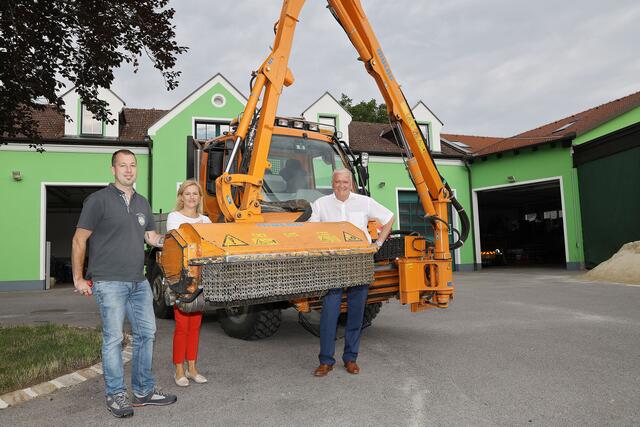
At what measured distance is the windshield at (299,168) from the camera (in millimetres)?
5438

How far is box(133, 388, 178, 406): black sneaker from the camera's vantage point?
11.3 feet

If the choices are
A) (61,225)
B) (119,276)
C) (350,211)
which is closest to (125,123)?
(61,225)

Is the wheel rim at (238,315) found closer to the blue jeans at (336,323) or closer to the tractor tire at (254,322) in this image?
the tractor tire at (254,322)

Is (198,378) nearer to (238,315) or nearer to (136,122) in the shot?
(238,315)

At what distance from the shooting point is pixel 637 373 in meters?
4.07

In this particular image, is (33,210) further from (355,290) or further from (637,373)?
(637,373)

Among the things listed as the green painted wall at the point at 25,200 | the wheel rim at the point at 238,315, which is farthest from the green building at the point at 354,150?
the wheel rim at the point at 238,315

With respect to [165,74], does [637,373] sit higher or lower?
lower

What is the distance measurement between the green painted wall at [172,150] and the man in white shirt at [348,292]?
12224 mm

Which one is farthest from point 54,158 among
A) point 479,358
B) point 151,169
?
point 479,358

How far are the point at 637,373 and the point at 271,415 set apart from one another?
3283 millimetres

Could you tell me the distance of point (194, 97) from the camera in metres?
16.5

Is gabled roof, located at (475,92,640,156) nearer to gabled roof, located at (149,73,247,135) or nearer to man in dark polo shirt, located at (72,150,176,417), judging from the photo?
gabled roof, located at (149,73,247,135)

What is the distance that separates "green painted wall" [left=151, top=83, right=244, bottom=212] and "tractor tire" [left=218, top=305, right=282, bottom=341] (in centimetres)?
1069
